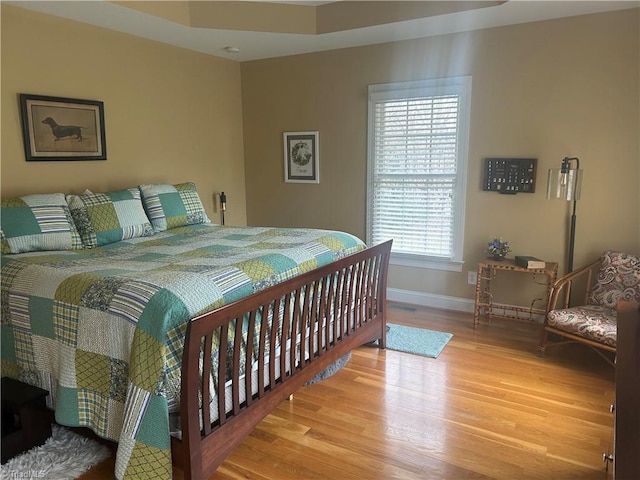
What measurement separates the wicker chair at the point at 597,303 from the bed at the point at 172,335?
139 cm

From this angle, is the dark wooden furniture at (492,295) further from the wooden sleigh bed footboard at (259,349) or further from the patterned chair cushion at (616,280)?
the wooden sleigh bed footboard at (259,349)

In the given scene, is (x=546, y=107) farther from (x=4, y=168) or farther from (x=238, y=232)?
(x=4, y=168)

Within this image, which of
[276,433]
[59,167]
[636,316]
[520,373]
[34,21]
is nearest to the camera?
[636,316]

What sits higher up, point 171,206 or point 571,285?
point 171,206

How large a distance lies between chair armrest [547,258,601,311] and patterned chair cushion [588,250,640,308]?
0.33 feet

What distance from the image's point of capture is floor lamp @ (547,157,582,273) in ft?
11.1

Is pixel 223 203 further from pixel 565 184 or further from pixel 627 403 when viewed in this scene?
pixel 627 403

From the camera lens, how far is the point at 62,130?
11.3ft

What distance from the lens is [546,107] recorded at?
361cm

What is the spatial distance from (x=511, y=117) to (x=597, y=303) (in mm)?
1523

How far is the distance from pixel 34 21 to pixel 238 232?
6.45ft

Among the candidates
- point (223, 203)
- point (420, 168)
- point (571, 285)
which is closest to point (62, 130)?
point (223, 203)

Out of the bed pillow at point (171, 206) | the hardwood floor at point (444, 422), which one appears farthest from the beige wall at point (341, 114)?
the hardwood floor at point (444, 422)

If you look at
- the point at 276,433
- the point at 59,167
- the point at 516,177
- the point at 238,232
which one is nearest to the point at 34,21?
the point at 59,167
